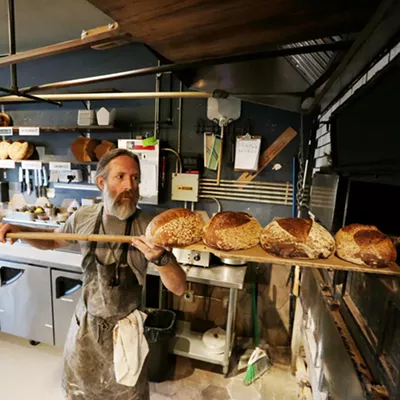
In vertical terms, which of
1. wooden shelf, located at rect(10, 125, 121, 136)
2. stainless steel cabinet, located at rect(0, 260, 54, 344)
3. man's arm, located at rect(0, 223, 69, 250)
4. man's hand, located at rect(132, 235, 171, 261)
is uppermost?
wooden shelf, located at rect(10, 125, 121, 136)

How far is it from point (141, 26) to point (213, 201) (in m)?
1.71

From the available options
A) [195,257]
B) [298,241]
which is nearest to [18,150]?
[195,257]

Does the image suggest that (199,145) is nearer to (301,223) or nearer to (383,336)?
(301,223)

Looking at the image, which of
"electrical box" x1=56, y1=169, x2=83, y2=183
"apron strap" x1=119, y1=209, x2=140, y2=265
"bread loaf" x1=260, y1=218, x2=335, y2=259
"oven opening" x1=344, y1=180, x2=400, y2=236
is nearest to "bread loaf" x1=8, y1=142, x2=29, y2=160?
"electrical box" x1=56, y1=169, x2=83, y2=183

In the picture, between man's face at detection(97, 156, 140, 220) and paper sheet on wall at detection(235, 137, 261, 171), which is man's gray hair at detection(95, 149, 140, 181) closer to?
man's face at detection(97, 156, 140, 220)

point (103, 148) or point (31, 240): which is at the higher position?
point (103, 148)

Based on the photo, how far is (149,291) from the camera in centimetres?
243

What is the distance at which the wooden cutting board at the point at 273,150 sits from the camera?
2170 millimetres

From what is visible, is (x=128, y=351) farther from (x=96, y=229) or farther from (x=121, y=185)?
(x=121, y=185)

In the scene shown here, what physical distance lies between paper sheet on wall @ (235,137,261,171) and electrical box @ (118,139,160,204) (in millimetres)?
733

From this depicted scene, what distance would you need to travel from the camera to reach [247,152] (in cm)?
220

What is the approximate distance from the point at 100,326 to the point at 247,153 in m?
1.67

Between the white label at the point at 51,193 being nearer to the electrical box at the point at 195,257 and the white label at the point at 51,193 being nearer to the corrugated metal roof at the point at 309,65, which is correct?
the electrical box at the point at 195,257

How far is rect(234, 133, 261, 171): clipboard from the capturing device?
217 cm
